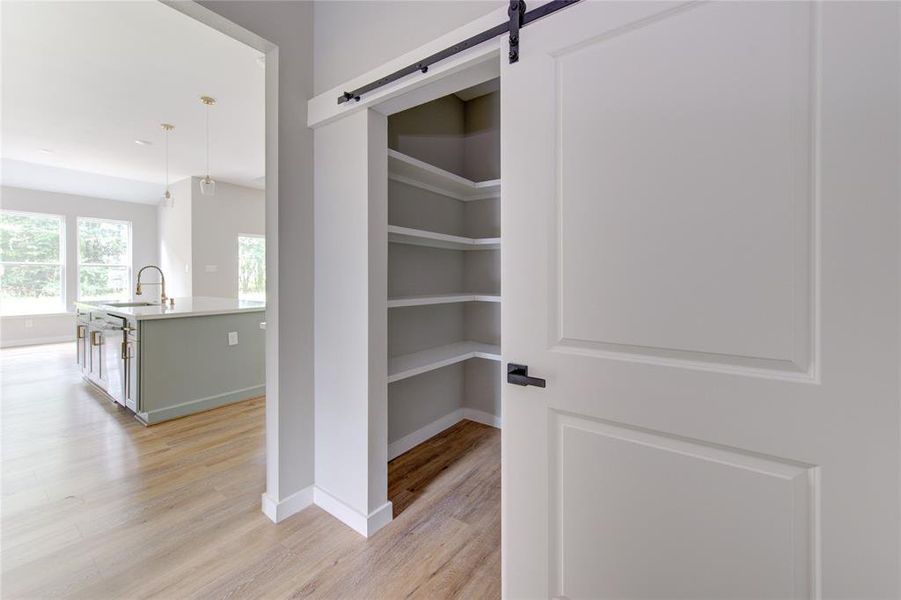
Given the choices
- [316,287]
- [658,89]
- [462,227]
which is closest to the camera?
[658,89]

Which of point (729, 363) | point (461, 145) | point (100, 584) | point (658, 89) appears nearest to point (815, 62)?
point (658, 89)

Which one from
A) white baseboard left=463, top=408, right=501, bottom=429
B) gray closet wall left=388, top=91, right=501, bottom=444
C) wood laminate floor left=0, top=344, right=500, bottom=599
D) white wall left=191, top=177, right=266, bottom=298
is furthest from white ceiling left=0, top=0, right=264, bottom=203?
white baseboard left=463, top=408, right=501, bottom=429

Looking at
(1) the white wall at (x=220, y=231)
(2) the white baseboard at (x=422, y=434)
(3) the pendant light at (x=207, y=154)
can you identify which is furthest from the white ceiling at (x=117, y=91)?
(2) the white baseboard at (x=422, y=434)

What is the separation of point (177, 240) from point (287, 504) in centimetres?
713

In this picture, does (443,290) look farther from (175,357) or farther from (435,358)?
(175,357)

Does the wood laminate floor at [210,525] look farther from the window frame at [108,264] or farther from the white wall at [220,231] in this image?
the window frame at [108,264]

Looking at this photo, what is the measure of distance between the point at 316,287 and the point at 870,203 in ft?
6.54

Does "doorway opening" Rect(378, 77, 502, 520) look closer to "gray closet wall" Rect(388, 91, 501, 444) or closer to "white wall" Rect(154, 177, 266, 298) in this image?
"gray closet wall" Rect(388, 91, 501, 444)

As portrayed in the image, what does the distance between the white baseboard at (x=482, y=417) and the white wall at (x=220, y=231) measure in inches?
236

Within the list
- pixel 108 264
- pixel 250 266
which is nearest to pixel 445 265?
pixel 250 266

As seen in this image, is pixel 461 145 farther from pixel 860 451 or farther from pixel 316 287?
pixel 860 451

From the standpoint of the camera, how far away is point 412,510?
2.04m

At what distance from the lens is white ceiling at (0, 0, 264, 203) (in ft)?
8.77

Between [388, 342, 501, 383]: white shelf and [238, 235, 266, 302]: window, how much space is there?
6.22 metres
